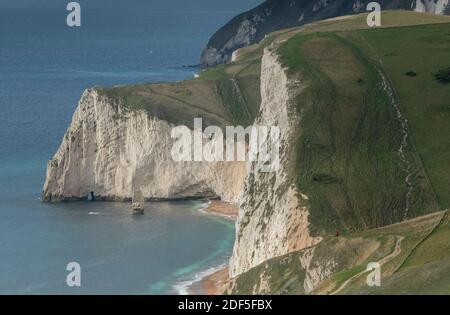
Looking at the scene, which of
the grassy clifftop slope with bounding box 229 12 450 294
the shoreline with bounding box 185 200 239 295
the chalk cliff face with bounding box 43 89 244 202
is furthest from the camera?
the chalk cliff face with bounding box 43 89 244 202

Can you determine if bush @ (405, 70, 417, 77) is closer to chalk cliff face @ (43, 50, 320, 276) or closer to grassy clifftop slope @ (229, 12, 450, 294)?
grassy clifftop slope @ (229, 12, 450, 294)

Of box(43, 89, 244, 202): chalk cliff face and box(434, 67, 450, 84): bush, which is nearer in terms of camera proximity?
box(434, 67, 450, 84): bush

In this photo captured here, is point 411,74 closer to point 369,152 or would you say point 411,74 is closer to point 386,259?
point 369,152

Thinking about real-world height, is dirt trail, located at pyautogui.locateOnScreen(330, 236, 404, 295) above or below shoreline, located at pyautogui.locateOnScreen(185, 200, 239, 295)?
above

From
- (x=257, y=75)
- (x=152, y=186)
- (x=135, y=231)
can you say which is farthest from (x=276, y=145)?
(x=257, y=75)

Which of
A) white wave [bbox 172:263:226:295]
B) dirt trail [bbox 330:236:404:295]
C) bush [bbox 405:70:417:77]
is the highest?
bush [bbox 405:70:417:77]

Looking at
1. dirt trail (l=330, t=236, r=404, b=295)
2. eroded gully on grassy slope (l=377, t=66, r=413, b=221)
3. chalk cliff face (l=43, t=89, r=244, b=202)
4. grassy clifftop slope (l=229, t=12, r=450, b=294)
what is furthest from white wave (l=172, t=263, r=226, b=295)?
chalk cliff face (l=43, t=89, r=244, b=202)
